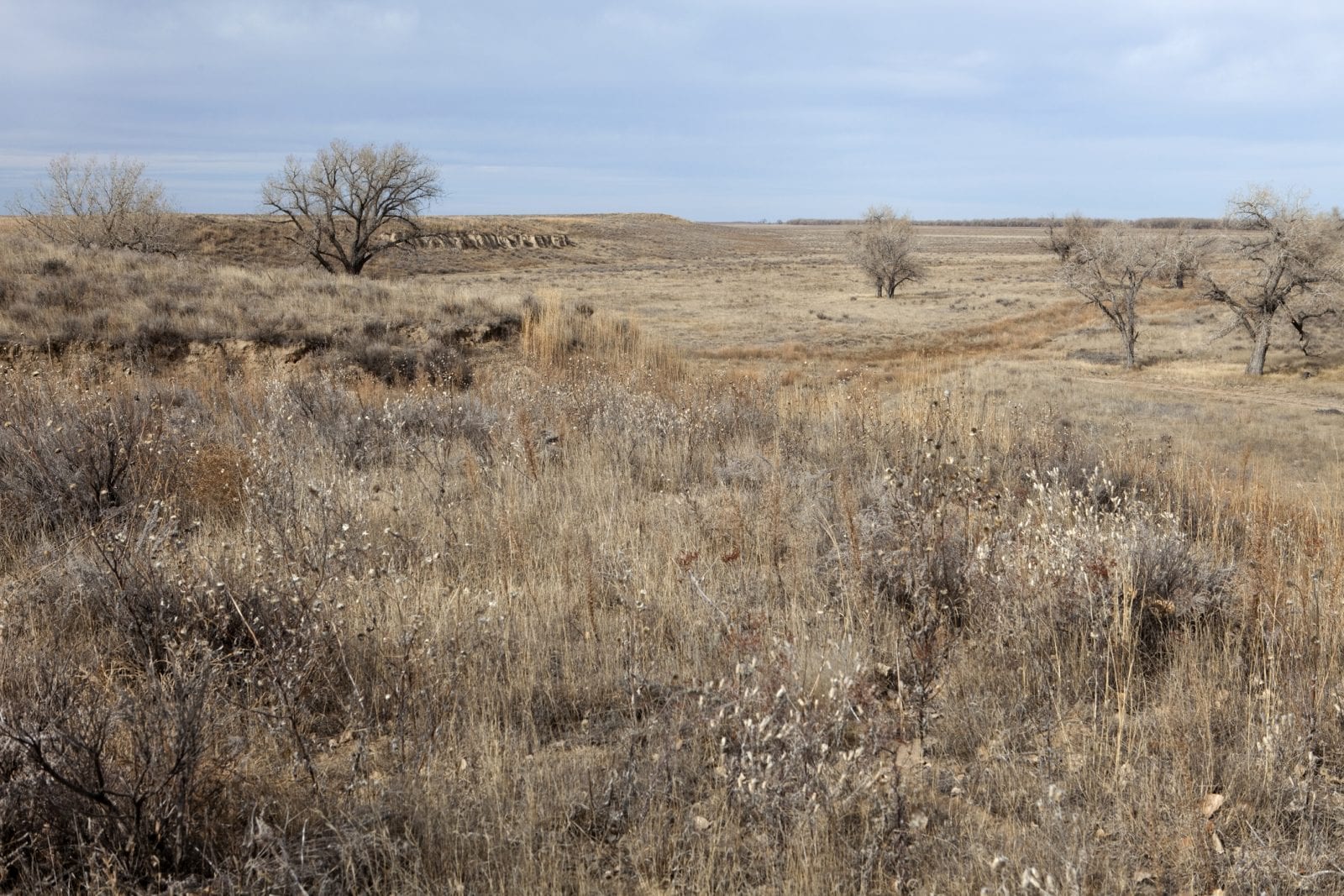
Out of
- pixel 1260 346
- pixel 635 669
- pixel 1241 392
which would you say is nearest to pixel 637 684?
pixel 635 669

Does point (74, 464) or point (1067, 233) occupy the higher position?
point (1067, 233)

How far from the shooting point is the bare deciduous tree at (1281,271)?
23688 millimetres

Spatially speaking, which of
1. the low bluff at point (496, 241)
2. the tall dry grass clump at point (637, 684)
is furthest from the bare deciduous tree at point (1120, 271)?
the low bluff at point (496, 241)

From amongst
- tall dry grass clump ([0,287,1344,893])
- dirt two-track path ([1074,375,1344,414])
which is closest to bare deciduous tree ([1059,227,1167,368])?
dirt two-track path ([1074,375,1344,414])

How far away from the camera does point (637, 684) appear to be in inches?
119

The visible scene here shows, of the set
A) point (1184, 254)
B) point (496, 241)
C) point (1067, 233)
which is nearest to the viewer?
point (1184, 254)

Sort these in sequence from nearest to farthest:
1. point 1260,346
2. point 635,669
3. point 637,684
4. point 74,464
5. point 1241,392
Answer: point 637,684 → point 635,669 → point 74,464 → point 1241,392 → point 1260,346

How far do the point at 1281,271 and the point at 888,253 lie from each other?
26.5 meters

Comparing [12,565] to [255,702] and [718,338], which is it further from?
[718,338]

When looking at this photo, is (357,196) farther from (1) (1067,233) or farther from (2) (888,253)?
(1) (1067,233)

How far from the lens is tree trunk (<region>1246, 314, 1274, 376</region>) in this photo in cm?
2428

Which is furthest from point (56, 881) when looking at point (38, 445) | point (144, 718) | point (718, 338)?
point (718, 338)

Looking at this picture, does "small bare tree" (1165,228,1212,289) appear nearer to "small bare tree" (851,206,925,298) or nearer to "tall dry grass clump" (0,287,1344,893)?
"small bare tree" (851,206,925,298)

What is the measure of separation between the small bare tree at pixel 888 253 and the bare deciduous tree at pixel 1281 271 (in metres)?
24.1
